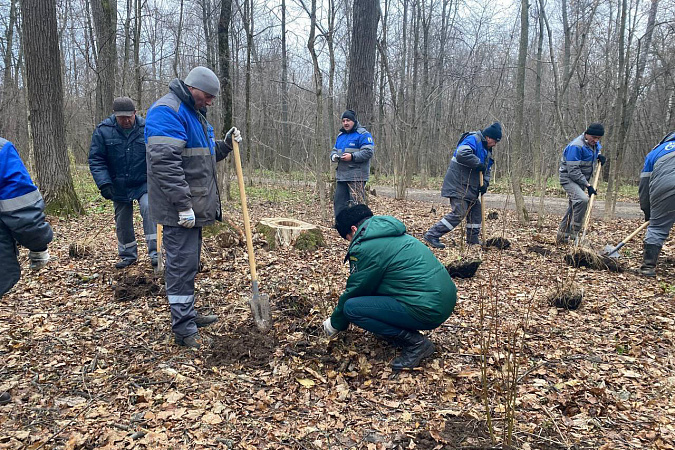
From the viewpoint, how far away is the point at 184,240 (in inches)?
133

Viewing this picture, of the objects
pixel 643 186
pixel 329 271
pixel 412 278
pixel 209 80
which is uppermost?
pixel 209 80

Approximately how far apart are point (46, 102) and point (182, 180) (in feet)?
20.6

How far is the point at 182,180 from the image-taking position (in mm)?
3234

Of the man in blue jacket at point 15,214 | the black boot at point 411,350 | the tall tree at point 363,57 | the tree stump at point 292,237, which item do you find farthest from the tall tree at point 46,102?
the black boot at point 411,350

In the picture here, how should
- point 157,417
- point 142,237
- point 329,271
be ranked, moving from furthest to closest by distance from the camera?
point 142,237 → point 329,271 → point 157,417

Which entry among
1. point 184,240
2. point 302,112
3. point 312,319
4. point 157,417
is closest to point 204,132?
point 184,240

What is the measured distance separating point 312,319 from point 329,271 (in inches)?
54.2

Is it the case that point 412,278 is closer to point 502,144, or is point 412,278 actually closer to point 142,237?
point 142,237

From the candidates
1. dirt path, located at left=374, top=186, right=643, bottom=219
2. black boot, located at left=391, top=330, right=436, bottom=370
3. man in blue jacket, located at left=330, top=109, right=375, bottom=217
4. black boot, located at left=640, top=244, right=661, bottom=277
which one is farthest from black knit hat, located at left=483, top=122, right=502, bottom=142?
black boot, located at left=391, top=330, right=436, bottom=370

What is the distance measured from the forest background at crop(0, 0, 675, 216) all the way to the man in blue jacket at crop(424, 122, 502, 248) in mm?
1987

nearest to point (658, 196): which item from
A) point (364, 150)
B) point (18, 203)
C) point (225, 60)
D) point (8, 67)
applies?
point (364, 150)

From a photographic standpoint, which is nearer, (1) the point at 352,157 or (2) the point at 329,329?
(2) the point at 329,329

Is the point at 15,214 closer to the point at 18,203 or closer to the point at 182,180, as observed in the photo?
the point at 18,203

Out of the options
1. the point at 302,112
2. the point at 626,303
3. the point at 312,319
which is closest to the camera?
the point at 312,319
